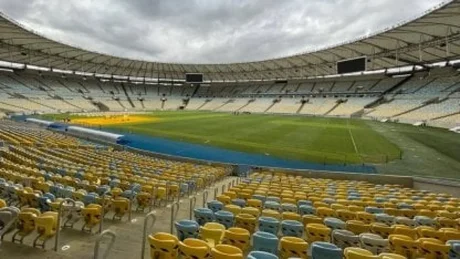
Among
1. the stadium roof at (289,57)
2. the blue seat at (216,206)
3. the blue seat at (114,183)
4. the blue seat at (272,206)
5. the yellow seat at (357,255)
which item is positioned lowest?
the blue seat at (272,206)

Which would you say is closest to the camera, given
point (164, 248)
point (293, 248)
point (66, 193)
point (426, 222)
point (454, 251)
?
point (164, 248)

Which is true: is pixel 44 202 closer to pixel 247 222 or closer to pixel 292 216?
pixel 247 222

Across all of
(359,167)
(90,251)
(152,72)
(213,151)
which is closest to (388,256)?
(90,251)

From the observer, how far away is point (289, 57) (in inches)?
2630

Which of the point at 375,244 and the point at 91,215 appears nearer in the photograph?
the point at 375,244

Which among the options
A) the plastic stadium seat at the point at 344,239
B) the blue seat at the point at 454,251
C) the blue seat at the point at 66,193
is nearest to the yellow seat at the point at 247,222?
the plastic stadium seat at the point at 344,239

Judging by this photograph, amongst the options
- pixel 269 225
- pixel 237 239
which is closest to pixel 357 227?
pixel 269 225

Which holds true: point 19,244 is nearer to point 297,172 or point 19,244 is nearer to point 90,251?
point 90,251

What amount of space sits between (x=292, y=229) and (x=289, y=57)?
63.3 metres

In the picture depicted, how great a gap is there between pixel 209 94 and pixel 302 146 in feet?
274

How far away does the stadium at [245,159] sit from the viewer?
19.8 ft

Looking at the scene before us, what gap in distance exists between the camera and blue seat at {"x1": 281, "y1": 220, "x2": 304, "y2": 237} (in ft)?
21.6

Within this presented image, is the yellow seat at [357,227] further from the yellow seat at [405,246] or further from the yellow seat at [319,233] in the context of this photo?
the yellow seat at [405,246]

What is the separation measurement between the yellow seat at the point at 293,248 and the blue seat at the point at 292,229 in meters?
1.15
